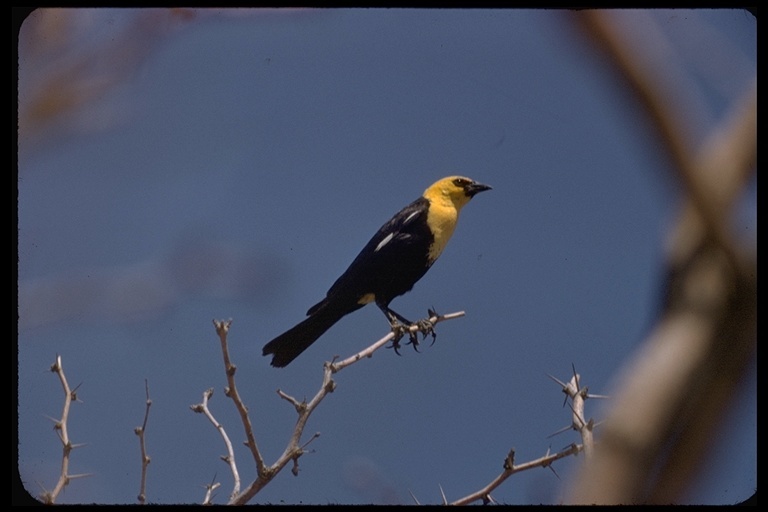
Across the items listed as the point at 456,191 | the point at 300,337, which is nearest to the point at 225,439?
the point at 300,337

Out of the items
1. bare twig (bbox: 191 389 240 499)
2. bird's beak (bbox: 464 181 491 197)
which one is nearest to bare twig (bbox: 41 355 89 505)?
bare twig (bbox: 191 389 240 499)

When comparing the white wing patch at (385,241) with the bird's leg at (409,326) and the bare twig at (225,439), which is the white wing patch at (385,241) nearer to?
the bird's leg at (409,326)

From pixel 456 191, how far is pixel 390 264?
954mm

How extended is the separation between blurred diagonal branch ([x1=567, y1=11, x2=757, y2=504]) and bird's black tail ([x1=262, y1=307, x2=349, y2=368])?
482cm

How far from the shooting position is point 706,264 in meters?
0.87

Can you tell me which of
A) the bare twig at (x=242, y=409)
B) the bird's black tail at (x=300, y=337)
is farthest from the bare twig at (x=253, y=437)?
the bird's black tail at (x=300, y=337)

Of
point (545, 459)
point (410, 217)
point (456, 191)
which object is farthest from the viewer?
point (456, 191)

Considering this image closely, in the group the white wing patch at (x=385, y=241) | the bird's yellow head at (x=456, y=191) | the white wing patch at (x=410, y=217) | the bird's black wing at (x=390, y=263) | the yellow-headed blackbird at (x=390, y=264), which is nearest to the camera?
the yellow-headed blackbird at (x=390, y=264)

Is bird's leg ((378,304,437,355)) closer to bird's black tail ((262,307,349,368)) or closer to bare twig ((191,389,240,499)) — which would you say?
bird's black tail ((262,307,349,368))

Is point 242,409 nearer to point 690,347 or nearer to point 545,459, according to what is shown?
point 545,459

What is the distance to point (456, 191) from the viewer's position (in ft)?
21.9

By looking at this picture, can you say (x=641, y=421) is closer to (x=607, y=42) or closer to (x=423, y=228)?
(x=607, y=42)

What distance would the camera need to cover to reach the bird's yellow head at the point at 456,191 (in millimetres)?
6632
